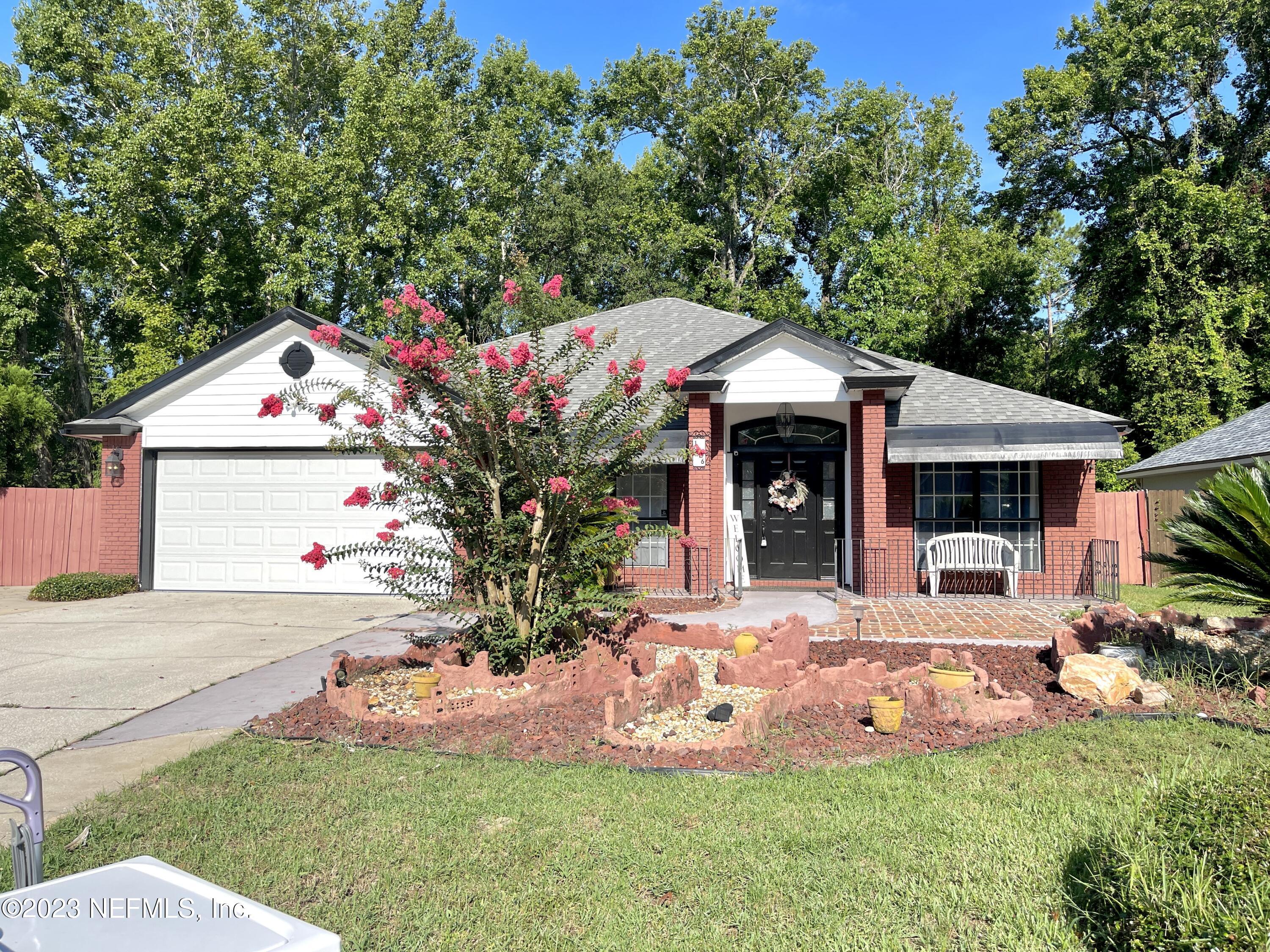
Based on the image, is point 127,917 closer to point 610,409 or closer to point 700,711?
point 700,711

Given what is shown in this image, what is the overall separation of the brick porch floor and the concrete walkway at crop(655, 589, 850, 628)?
26 centimetres

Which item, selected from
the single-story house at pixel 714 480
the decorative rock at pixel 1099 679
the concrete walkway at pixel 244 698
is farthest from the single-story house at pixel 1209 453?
the concrete walkway at pixel 244 698

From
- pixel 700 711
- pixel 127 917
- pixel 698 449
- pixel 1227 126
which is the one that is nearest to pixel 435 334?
pixel 698 449

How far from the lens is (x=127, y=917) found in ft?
5.08

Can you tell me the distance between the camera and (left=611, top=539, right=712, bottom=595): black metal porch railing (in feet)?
44.0

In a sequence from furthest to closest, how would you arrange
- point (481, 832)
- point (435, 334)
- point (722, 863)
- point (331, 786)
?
1. point (435, 334)
2. point (331, 786)
3. point (481, 832)
4. point (722, 863)

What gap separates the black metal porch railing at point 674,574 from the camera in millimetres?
13414

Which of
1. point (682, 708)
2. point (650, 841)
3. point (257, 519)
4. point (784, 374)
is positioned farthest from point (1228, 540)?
point (257, 519)

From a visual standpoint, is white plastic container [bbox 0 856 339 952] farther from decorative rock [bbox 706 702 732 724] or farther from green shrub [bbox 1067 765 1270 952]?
decorative rock [bbox 706 702 732 724]

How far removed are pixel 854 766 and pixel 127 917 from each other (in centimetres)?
416

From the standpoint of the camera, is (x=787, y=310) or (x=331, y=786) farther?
(x=787, y=310)

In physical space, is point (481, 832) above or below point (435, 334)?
below

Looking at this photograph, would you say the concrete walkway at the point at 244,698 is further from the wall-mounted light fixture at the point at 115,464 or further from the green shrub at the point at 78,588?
the wall-mounted light fixture at the point at 115,464

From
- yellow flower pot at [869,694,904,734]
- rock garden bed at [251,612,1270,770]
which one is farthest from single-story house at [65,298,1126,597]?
yellow flower pot at [869,694,904,734]
